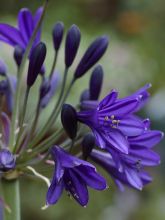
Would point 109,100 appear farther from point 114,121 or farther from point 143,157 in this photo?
point 143,157

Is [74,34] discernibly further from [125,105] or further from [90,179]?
[90,179]

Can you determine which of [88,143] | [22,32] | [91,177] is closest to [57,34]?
[22,32]

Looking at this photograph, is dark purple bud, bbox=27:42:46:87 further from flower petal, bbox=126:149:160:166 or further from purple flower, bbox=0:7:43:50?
flower petal, bbox=126:149:160:166

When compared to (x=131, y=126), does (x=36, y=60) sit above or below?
above

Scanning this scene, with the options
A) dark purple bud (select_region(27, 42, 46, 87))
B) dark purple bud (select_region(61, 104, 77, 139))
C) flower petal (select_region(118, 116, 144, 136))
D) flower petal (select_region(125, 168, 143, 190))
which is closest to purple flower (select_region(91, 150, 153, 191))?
flower petal (select_region(125, 168, 143, 190))

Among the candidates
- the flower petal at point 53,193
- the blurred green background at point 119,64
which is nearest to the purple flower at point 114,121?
the flower petal at point 53,193
